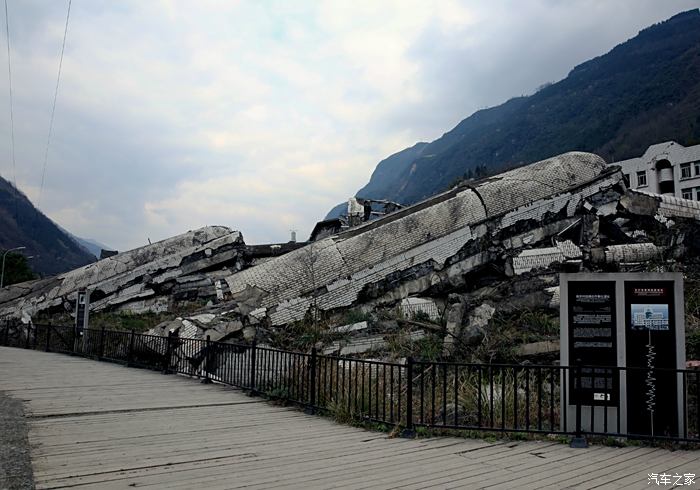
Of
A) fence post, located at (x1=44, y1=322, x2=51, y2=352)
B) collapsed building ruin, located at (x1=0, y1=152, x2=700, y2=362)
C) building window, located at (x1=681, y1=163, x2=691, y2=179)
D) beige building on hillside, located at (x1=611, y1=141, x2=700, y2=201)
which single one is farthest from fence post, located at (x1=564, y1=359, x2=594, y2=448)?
building window, located at (x1=681, y1=163, x2=691, y2=179)

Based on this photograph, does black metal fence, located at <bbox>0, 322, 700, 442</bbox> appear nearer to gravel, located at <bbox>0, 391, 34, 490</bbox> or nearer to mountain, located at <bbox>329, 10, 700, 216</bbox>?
gravel, located at <bbox>0, 391, 34, 490</bbox>

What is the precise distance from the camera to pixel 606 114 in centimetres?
9062

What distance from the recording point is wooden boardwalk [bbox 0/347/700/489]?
14.1 ft

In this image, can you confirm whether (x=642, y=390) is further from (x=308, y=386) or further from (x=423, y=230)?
(x=423, y=230)

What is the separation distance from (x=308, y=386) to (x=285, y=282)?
4.91 metres

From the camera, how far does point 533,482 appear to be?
4.37 meters

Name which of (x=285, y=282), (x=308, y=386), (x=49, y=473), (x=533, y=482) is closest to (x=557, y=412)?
(x=533, y=482)

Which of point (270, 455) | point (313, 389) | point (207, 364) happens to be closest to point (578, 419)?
point (270, 455)

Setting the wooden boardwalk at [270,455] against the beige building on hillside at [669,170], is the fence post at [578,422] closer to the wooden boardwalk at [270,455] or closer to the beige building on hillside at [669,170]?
the wooden boardwalk at [270,455]

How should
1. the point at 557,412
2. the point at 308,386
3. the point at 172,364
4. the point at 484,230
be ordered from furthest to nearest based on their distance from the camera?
the point at 484,230 → the point at 172,364 → the point at 308,386 → the point at 557,412

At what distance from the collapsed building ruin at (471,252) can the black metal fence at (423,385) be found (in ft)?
4.43

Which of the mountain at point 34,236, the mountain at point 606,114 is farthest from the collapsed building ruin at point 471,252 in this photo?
the mountain at point 34,236

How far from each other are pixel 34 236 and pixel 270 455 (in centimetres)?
10960

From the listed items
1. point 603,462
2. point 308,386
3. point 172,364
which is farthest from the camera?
point 172,364
